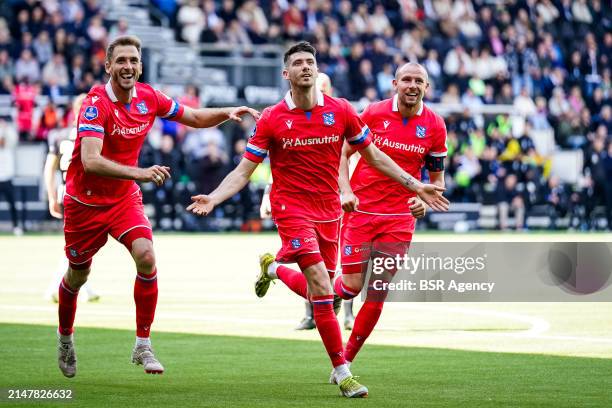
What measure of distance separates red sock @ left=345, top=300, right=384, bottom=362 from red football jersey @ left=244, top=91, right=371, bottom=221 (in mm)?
895

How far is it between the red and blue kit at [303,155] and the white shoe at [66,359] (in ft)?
6.18

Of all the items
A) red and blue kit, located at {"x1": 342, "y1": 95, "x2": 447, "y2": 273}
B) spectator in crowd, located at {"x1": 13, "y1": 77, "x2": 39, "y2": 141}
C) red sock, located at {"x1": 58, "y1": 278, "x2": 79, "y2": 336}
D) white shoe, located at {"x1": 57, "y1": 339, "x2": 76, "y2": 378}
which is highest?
red and blue kit, located at {"x1": 342, "y1": 95, "x2": 447, "y2": 273}

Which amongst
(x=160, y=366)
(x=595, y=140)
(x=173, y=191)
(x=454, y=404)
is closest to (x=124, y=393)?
(x=160, y=366)

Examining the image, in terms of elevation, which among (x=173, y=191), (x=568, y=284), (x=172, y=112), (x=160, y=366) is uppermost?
(x=172, y=112)

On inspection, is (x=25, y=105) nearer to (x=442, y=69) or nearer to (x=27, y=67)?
(x=27, y=67)

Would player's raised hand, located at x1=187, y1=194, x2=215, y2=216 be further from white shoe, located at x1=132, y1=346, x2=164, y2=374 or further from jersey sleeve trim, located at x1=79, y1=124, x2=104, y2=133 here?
white shoe, located at x1=132, y1=346, x2=164, y2=374

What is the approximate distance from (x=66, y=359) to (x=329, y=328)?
227 cm

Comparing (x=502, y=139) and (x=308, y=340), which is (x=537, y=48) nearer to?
(x=502, y=139)

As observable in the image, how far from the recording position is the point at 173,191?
3350cm

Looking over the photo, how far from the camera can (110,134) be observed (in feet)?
35.2

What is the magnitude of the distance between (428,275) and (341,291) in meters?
5.04

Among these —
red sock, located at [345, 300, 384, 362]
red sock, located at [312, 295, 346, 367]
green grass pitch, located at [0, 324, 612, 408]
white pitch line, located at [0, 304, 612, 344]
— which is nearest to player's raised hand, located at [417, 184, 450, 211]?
red sock, located at [345, 300, 384, 362]

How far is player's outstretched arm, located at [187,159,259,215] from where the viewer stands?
9859mm

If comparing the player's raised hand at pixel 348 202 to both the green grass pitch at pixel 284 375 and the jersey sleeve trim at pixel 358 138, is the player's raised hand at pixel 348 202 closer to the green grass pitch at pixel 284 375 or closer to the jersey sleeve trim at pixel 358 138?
the jersey sleeve trim at pixel 358 138
